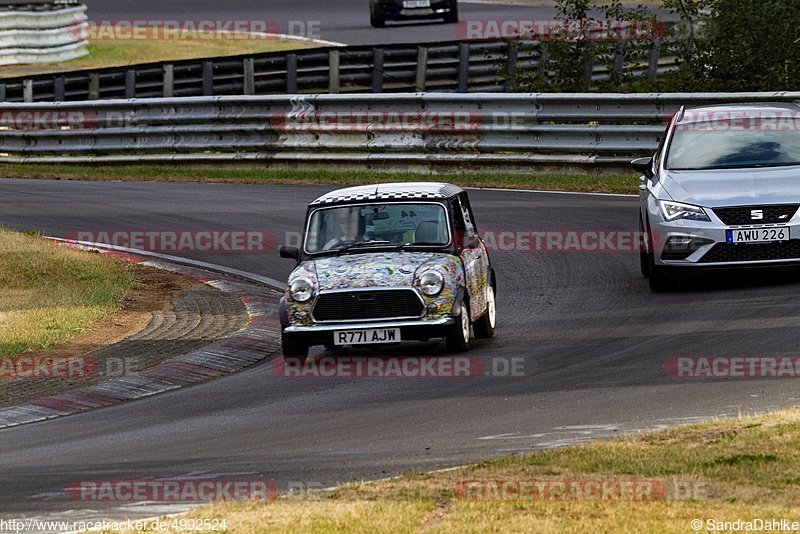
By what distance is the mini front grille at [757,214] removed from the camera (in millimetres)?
14047

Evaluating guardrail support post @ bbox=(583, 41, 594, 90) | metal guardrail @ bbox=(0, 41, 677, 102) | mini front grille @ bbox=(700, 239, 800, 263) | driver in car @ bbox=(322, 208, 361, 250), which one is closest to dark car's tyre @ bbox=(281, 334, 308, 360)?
driver in car @ bbox=(322, 208, 361, 250)

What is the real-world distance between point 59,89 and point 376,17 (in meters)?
15.3

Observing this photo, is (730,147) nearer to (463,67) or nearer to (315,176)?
(315,176)

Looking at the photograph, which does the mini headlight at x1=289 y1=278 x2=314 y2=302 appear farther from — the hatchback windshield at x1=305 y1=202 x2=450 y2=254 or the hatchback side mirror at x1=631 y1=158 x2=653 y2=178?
the hatchback side mirror at x1=631 y1=158 x2=653 y2=178

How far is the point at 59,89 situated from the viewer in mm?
30859

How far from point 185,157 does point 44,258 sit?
9051 millimetres

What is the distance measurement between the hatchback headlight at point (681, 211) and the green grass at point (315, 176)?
6.62m

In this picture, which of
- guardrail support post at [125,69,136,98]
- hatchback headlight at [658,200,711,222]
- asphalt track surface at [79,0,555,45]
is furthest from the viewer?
asphalt track surface at [79,0,555,45]

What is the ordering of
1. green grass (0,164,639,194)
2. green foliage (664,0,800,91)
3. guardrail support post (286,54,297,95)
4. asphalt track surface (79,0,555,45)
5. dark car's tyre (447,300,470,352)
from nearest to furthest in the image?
dark car's tyre (447,300,470,352) < green grass (0,164,639,194) < green foliage (664,0,800,91) < guardrail support post (286,54,297,95) < asphalt track surface (79,0,555,45)

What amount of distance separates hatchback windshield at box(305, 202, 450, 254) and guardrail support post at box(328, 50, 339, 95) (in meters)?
19.5

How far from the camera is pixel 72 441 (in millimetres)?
9977

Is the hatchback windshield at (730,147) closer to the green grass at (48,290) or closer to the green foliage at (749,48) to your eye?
the green grass at (48,290)

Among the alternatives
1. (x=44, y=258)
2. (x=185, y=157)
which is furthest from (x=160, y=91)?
(x=44, y=258)

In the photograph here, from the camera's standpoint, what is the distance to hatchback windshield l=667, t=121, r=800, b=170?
1498 cm
